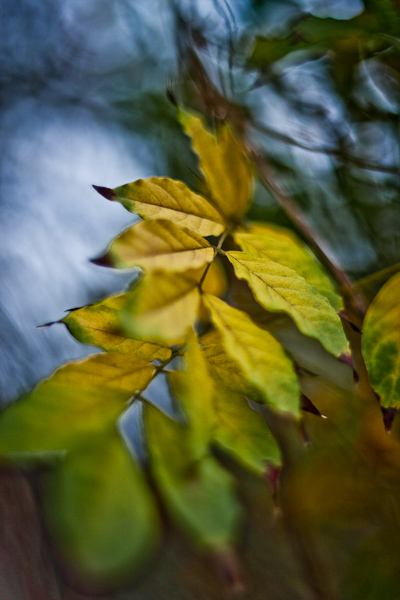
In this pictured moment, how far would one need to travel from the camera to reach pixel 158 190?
1.34 feet

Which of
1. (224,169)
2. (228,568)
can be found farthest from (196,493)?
(224,169)

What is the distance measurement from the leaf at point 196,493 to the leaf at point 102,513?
0.02 metres

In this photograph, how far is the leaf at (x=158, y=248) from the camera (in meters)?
0.33

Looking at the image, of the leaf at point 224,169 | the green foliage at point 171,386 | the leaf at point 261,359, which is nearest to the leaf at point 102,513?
the green foliage at point 171,386

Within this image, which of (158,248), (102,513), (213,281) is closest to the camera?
(102,513)

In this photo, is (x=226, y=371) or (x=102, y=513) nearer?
(x=102, y=513)

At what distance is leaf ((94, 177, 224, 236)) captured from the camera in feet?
1.27

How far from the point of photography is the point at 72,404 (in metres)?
0.30

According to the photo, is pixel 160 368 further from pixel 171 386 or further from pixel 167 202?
pixel 167 202

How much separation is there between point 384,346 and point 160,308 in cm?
25

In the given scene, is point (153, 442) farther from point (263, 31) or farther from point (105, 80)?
point (105, 80)

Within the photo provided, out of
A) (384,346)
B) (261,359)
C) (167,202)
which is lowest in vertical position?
(384,346)

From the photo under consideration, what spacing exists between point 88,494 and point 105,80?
164 centimetres

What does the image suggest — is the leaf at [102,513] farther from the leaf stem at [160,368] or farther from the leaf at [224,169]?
the leaf at [224,169]
